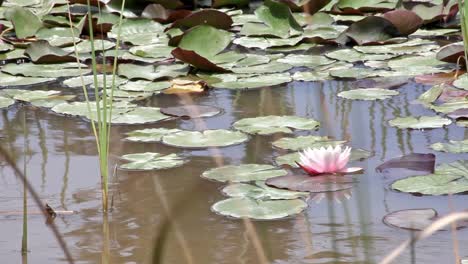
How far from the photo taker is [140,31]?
4180 mm

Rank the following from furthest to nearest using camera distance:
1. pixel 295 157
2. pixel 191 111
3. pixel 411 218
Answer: pixel 191 111 → pixel 295 157 → pixel 411 218

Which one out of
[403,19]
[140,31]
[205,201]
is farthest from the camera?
[140,31]

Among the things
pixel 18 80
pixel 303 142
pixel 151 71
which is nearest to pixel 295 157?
pixel 303 142

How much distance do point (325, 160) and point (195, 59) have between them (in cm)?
129

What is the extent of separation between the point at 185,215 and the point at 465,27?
0.74 meters

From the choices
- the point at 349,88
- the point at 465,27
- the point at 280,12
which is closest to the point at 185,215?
the point at 465,27

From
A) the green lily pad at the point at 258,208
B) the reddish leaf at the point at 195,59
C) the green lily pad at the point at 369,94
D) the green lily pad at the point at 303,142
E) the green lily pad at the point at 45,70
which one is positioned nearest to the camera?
the green lily pad at the point at 258,208

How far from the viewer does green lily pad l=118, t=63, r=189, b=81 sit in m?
3.40

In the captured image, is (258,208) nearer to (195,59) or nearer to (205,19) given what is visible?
(195,59)

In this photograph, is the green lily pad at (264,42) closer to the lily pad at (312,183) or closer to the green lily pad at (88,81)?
the green lily pad at (88,81)

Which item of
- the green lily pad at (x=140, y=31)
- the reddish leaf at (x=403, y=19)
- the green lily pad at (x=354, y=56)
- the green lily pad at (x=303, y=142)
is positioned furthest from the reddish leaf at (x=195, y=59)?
the green lily pad at (x=303, y=142)

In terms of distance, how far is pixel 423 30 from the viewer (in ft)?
13.2

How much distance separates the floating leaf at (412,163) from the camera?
2277mm

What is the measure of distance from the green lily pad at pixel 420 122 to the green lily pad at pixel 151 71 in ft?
3.21
